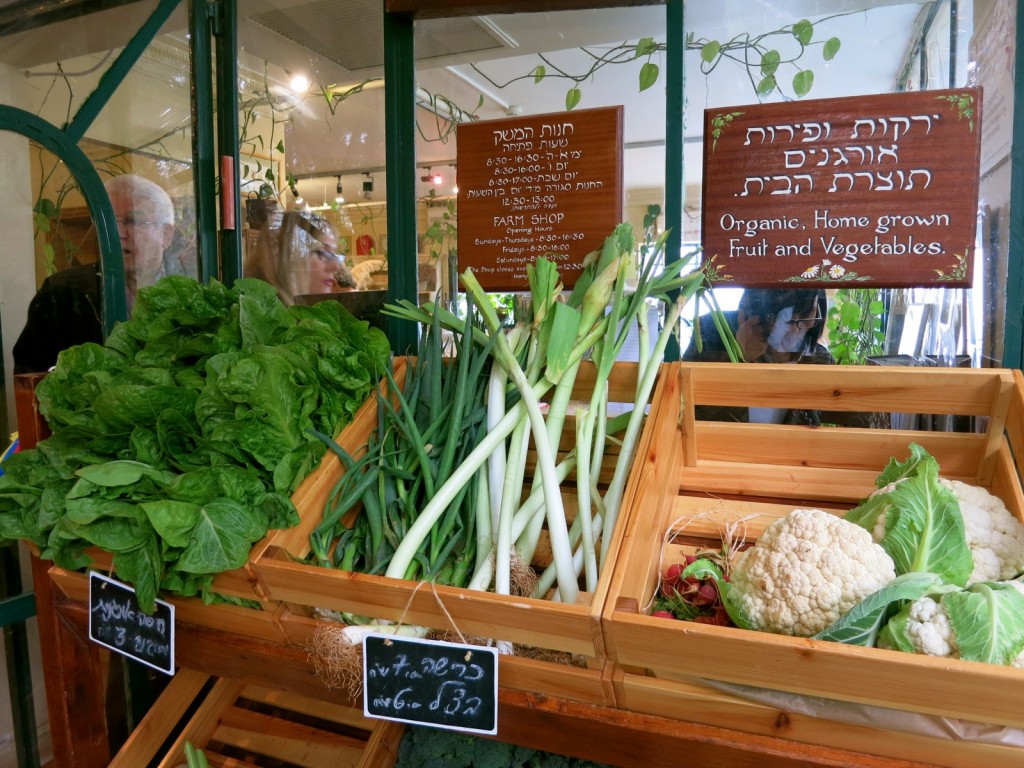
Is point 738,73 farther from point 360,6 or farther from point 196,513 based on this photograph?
point 196,513

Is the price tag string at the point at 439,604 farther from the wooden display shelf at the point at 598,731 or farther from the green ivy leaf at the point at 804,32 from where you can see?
the green ivy leaf at the point at 804,32

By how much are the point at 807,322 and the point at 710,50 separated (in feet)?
2.26

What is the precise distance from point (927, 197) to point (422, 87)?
126 centimetres

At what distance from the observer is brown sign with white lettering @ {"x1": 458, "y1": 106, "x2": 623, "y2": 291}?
1.66m

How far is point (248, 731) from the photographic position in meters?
1.69

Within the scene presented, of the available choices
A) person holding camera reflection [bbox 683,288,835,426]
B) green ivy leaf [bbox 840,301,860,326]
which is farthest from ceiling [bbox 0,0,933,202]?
green ivy leaf [bbox 840,301,860,326]

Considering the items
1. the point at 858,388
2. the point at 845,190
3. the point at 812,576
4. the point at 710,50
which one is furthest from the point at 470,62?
the point at 812,576

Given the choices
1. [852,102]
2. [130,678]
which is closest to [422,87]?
[852,102]

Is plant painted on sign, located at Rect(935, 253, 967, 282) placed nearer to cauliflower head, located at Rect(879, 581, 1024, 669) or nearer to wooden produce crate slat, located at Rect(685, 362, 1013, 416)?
wooden produce crate slat, located at Rect(685, 362, 1013, 416)

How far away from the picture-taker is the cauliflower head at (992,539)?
105 centimetres

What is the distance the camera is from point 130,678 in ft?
6.77

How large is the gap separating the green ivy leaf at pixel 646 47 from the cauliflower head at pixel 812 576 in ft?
3.92

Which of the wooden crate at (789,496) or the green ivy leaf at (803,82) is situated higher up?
the green ivy leaf at (803,82)

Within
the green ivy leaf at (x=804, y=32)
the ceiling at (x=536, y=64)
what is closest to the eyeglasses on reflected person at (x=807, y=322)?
the ceiling at (x=536, y=64)
